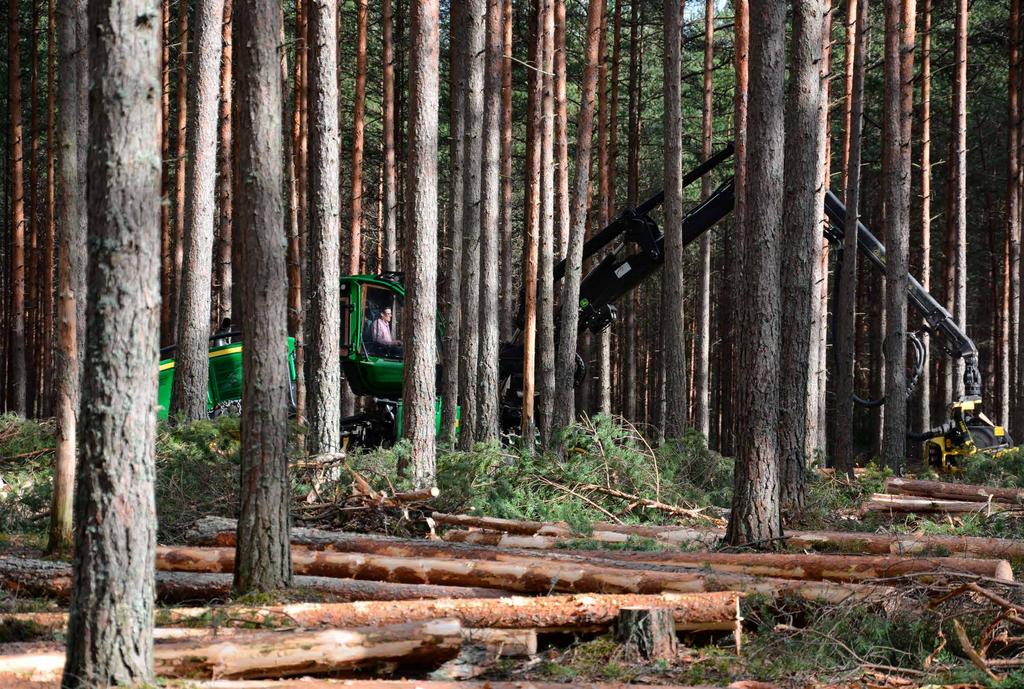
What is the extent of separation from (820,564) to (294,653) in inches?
142

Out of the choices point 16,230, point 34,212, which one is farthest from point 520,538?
point 34,212

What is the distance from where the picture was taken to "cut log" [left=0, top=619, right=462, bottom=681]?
5125mm

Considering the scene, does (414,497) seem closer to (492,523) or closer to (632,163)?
(492,523)

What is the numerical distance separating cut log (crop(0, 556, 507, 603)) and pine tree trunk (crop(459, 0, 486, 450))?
6588 mm

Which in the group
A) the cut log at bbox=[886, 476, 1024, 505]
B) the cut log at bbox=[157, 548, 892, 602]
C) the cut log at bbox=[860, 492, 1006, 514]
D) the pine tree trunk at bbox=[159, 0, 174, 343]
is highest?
the pine tree trunk at bbox=[159, 0, 174, 343]

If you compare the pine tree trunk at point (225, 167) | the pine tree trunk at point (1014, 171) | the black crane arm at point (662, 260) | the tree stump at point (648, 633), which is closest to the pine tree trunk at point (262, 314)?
the tree stump at point (648, 633)

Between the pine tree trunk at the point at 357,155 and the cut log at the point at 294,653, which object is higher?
the pine tree trunk at the point at 357,155

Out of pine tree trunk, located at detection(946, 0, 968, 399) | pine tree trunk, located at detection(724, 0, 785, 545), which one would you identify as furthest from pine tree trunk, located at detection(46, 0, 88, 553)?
pine tree trunk, located at detection(946, 0, 968, 399)

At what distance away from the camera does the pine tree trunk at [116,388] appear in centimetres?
450

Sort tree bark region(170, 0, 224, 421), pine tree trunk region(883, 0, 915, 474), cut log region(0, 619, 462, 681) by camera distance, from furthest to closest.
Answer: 1. pine tree trunk region(883, 0, 915, 474)
2. tree bark region(170, 0, 224, 421)
3. cut log region(0, 619, 462, 681)

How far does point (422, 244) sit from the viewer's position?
12.0 meters

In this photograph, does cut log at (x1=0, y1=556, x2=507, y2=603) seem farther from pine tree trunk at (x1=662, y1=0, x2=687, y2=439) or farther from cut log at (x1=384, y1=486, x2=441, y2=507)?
pine tree trunk at (x1=662, y1=0, x2=687, y2=439)

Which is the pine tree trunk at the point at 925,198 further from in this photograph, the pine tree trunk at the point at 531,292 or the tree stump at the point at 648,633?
the tree stump at the point at 648,633

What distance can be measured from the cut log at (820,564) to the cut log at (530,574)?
0.26 meters
